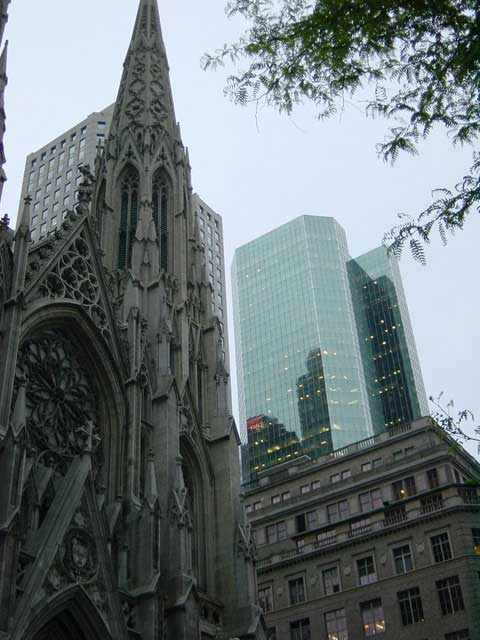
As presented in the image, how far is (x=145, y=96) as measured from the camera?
183 ft

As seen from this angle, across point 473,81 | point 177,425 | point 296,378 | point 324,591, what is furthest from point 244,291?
point 473,81

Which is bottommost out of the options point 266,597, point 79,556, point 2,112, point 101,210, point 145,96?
point 79,556

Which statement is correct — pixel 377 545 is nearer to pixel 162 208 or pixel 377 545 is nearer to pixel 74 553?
pixel 74 553

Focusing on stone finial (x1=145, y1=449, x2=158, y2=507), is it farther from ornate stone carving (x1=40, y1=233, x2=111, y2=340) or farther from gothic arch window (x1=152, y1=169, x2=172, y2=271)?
gothic arch window (x1=152, y1=169, x2=172, y2=271)

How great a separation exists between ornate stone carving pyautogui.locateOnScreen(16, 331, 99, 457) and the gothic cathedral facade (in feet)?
0.22

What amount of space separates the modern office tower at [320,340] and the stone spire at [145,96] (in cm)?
6167

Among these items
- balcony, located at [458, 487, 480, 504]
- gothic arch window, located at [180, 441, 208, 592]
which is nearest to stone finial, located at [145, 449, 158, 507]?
gothic arch window, located at [180, 441, 208, 592]

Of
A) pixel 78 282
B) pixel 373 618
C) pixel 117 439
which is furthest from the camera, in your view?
pixel 373 618

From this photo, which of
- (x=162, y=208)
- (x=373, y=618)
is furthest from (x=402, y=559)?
(x=162, y=208)

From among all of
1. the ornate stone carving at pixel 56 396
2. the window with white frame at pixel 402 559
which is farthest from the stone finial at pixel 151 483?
the window with white frame at pixel 402 559

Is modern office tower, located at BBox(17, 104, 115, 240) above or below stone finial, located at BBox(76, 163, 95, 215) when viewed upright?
above

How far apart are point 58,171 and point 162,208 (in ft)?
152

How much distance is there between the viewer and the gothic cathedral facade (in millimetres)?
26688

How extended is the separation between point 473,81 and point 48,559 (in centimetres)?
2058
